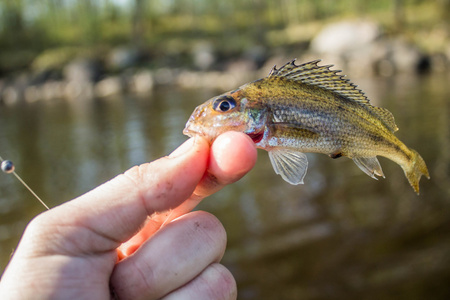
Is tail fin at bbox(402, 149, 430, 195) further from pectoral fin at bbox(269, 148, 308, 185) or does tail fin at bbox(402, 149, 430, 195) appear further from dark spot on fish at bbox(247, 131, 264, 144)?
dark spot on fish at bbox(247, 131, 264, 144)

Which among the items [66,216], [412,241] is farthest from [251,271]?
[66,216]

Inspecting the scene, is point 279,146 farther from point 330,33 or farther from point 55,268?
point 330,33

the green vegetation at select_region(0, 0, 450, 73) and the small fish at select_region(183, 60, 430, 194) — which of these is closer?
the small fish at select_region(183, 60, 430, 194)

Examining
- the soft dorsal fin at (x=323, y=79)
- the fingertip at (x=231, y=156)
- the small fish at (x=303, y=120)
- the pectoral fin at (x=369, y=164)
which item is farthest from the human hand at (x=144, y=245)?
the pectoral fin at (x=369, y=164)

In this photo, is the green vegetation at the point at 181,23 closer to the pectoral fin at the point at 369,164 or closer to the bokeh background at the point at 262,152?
the bokeh background at the point at 262,152

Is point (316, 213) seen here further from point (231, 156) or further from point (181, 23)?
point (181, 23)

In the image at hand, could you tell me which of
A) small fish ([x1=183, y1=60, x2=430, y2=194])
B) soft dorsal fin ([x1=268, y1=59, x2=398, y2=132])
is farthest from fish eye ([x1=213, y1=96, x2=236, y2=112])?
soft dorsal fin ([x1=268, y1=59, x2=398, y2=132])

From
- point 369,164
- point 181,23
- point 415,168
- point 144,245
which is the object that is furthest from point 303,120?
point 181,23

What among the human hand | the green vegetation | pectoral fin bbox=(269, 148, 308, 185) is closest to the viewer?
the human hand

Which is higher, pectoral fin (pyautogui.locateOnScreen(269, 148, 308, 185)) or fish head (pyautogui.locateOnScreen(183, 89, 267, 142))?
fish head (pyautogui.locateOnScreen(183, 89, 267, 142))
